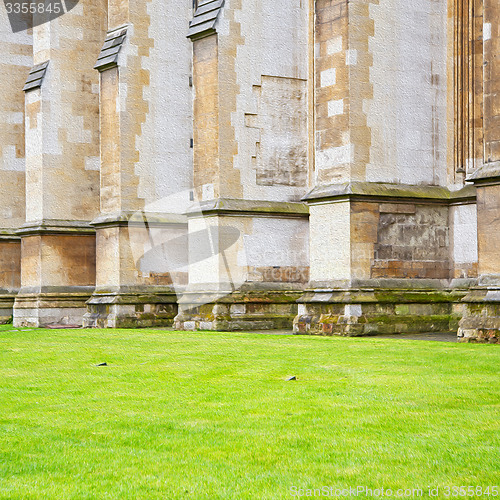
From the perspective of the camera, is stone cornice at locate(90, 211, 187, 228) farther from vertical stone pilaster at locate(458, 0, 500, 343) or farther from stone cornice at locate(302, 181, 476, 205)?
vertical stone pilaster at locate(458, 0, 500, 343)

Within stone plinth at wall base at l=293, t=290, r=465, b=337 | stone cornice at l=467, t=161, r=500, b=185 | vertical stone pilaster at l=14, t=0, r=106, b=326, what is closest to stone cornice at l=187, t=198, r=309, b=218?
stone plinth at wall base at l=293, t=290, r=465, b=337

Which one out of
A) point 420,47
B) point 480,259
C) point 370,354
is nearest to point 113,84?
point 420,47

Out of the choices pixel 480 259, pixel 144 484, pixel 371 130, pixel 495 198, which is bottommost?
pixel 144 484

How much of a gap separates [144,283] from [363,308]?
6685 millimetres

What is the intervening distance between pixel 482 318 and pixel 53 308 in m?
12.2

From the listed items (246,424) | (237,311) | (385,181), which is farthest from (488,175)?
(246,424)

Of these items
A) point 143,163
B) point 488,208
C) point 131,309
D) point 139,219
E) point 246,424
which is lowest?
point 246,424

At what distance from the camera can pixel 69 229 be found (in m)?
21.6

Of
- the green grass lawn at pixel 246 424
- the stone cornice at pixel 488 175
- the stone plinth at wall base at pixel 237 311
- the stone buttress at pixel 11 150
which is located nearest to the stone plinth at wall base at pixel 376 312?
the stone plinth at wall base at pixel 237 311

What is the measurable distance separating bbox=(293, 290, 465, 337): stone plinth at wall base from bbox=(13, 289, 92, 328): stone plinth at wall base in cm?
846

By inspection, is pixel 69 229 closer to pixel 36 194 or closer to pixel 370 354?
pixel 36 194

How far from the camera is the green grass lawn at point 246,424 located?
172 inches

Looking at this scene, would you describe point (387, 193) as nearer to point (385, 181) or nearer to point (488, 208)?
point (385, 181)

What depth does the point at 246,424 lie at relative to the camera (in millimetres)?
5785
